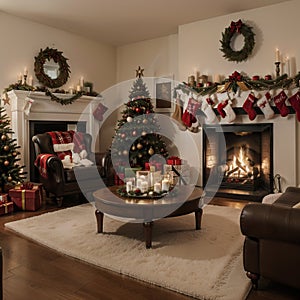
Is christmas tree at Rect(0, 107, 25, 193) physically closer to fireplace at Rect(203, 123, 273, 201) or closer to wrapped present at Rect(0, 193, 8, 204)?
wrapped present at Rect(0, 193, 8, 204)

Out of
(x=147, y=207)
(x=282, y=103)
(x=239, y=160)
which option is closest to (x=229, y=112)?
(x=282, y=103)

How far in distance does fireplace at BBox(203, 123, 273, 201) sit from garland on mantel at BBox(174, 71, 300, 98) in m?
0.55

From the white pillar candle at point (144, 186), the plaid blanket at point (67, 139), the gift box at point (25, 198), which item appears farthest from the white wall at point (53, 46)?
the white pillar candle at point (144, 186)

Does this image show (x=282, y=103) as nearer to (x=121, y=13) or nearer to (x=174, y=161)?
(x=174, y=161)

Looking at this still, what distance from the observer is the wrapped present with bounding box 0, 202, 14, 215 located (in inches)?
161

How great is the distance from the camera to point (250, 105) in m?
4.68

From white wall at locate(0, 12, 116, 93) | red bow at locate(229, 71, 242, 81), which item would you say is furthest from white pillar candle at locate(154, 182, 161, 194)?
white wall at locate(0, 12, 116, 93)

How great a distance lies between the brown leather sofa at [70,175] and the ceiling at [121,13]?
1.91 m

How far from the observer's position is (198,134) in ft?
17.6

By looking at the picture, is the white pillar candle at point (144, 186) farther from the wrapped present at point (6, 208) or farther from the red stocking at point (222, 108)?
the red stocking at point (222, 108)

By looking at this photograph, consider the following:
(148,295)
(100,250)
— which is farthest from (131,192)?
(148,295)

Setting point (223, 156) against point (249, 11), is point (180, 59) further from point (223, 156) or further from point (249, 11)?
point (223, 156)

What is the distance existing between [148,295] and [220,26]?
4.35 metres

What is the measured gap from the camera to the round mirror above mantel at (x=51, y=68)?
218 inches
